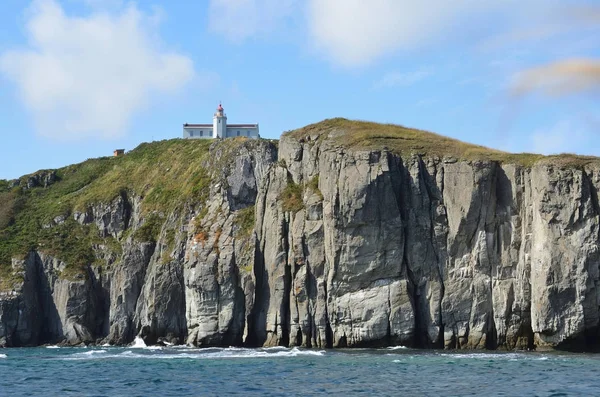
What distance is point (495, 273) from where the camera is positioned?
7275 centimetres

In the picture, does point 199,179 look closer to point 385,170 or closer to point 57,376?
point 385,170

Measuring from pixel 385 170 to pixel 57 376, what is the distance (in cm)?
3092

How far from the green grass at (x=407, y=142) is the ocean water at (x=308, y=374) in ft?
53.1

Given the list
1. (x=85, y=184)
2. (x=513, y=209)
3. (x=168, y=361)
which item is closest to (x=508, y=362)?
(x=513, y=209)

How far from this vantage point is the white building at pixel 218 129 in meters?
144

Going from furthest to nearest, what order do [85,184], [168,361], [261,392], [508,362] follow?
[85,184] → [168,361] → [508,362] → [261,392]

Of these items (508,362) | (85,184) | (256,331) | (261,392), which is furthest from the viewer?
(85,184)

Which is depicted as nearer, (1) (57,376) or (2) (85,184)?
(1) (57,376)

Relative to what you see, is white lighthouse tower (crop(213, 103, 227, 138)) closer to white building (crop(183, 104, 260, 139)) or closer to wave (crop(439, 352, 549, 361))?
white building (crop(183, 104, 260, 139))

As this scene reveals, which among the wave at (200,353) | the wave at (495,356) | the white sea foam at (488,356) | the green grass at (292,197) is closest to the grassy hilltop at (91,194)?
the green grass at (292,197)

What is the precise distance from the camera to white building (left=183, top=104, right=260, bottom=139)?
14362 cm

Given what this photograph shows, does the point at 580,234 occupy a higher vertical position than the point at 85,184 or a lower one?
lower

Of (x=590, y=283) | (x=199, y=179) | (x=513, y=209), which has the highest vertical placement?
(x=199, y=179)

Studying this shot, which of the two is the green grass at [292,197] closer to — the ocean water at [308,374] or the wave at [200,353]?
the wave at [200,353]
